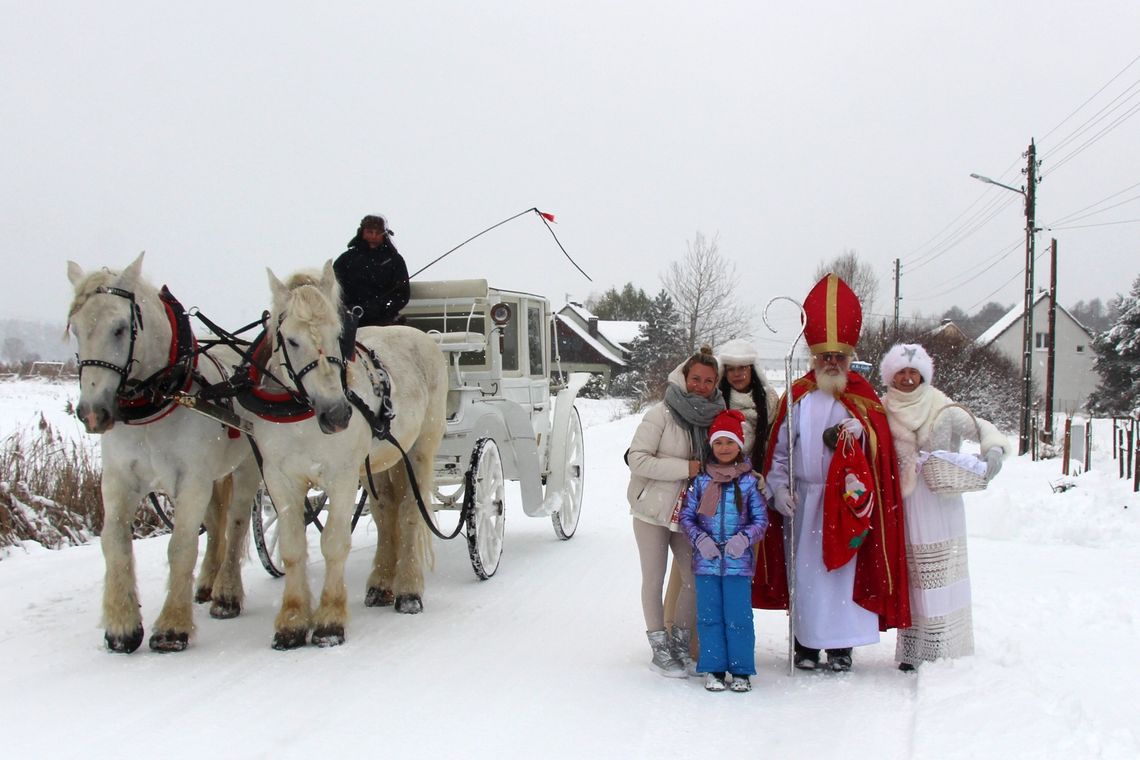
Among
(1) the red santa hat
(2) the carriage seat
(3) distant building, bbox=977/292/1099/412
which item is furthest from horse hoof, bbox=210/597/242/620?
(3) distant building, bbox=977/292/1099/412

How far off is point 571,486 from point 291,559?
417 centimetres

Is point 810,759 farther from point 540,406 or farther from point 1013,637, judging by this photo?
point 540,406

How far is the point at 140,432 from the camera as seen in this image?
4.39 meters

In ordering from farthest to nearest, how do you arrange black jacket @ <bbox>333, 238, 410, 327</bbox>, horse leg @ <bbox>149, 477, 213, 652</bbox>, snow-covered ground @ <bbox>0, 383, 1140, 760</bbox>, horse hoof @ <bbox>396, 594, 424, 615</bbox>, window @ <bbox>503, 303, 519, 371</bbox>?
window @ <bbox>503, 303, 519, 371</bbox> → black jacket @ <bbox>333, 238, 410, 327</bbox> → horse hoof @ <bbox>396, 594, 424, 615</bbox> → horse leg @ <bbox>149, 477, 213, 652</bbox> → snow-covered ground @ <bbox>0, 383, 1140, 760</bbox>

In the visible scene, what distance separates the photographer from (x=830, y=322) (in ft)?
14.0

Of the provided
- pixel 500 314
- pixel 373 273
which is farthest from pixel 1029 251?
pixel 373 273

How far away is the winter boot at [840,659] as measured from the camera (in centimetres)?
427

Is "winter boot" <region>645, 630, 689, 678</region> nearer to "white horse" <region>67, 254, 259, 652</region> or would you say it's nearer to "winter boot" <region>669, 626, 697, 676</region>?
"winter boot" <region>669, 626, 697, 676</region>

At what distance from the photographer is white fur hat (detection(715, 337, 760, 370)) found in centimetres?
436

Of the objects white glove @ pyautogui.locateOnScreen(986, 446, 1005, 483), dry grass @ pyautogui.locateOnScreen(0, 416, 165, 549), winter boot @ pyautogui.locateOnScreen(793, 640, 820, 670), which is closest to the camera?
white glove @ pyautogui.locateOnScreen(986, 446, 1005, 483)

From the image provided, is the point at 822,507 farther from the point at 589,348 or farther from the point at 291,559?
the point at 589,348

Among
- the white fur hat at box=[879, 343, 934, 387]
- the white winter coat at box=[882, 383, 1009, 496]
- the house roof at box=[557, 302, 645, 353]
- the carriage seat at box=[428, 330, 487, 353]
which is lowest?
the white winter coat at box=[882, 383, 1009, 496]

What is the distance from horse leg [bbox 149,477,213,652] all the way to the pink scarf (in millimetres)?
2511

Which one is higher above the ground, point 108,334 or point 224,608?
point 108,334
